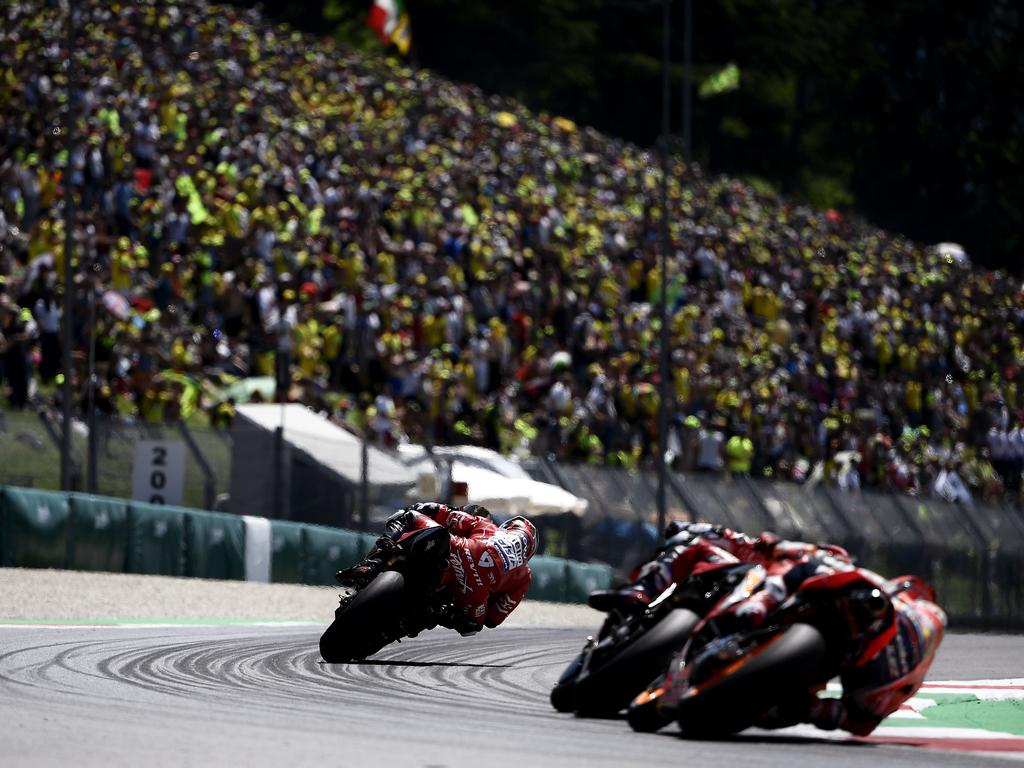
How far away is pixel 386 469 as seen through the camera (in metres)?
21.8

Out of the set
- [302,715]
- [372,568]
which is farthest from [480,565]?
[302,715]

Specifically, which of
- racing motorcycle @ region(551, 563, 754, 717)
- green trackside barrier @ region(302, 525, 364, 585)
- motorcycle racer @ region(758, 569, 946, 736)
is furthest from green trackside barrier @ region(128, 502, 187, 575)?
motorcycle racer @ region(758, 569, 946, 736)

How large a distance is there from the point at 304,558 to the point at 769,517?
6.38 metres

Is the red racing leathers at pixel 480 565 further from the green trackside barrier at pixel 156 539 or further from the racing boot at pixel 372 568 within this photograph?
the green trackside barrier at pixel 156 539

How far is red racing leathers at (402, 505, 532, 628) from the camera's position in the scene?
1223 centimetres

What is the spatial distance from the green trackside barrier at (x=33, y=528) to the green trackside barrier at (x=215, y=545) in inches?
50.9

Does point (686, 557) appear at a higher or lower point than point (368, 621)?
higher

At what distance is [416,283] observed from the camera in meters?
28.1

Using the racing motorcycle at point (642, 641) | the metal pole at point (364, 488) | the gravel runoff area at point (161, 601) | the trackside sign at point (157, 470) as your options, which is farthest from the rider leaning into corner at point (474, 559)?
the metal pole at point (364, 488)

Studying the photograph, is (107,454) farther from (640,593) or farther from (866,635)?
(866,635)

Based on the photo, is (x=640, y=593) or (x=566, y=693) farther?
(x=566, y=693)

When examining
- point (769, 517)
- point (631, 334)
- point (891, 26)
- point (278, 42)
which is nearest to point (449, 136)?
point (278, 42)

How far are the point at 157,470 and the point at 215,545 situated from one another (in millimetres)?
979

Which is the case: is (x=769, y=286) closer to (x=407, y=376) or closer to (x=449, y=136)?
(x=449, y=136)
